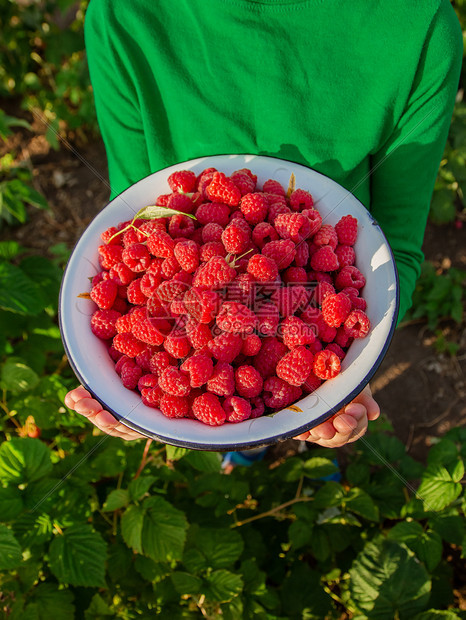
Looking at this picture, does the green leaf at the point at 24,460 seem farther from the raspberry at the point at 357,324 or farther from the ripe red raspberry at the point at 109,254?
the raspberry at the point at 357,324

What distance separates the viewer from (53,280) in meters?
1.69

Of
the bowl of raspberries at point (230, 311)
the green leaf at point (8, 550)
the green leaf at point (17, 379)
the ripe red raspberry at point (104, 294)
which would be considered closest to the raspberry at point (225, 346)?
the bowl of raspberries at point (230, 311)

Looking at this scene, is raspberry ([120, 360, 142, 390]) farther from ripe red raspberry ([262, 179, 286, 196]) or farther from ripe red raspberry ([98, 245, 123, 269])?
ripe red raspberry ([262, 179, 286, 196])

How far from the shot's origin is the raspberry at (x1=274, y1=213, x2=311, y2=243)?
89 cm

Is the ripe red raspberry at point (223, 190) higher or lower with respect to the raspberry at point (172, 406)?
higher

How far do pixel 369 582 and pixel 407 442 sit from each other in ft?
2.98

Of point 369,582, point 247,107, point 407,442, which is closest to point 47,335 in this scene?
point 247,107

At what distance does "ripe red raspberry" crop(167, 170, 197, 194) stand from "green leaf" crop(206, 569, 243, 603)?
0.88m

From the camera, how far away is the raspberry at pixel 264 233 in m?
0.92

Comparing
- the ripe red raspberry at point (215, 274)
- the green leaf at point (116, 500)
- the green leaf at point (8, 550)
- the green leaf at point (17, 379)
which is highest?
the ripe red raspberry at point (215, 274)

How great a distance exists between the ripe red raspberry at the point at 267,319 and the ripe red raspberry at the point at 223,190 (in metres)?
0.22

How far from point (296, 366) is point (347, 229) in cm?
31

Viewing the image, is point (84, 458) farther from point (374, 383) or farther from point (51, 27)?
point (51, 27)

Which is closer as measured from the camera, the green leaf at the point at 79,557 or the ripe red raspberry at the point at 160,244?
the ripe red raspberry at the point at 160,244
